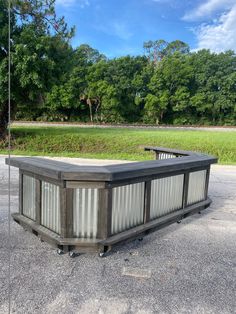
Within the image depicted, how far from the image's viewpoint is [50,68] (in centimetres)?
1224

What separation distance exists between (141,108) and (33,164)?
125 ft

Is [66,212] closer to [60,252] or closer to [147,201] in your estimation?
[60,252]

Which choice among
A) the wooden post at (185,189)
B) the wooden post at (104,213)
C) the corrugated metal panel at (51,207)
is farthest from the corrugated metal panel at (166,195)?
the corrugated metal panel at (51,207)

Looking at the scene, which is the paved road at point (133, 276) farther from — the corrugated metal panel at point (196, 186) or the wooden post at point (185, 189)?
the corrugated metal panel at point (196, 186)

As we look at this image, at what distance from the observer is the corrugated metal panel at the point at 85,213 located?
9.71 feet

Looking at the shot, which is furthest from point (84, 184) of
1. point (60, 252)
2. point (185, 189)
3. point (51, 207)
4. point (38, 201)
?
point (185, 189)

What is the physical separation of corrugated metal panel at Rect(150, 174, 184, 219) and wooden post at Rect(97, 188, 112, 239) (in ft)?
2.63

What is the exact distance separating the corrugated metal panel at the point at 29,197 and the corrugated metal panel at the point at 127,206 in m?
1.16

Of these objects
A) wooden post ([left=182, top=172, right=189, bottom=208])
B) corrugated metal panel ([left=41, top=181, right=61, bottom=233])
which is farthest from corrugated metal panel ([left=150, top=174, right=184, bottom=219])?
corrugated metal panel ([left=41, top=181, right=61, bottom=233])

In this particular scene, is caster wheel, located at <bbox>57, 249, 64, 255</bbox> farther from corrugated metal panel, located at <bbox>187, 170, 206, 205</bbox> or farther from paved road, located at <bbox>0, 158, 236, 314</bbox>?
corrugated metal panel, located at <bbox>187, 170, 206, 205</bbox>

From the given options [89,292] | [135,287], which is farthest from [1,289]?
[135,287]

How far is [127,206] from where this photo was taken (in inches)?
128

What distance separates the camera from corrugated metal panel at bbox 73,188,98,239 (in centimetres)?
296

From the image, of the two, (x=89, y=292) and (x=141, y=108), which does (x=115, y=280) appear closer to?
(x=89, y=292)
